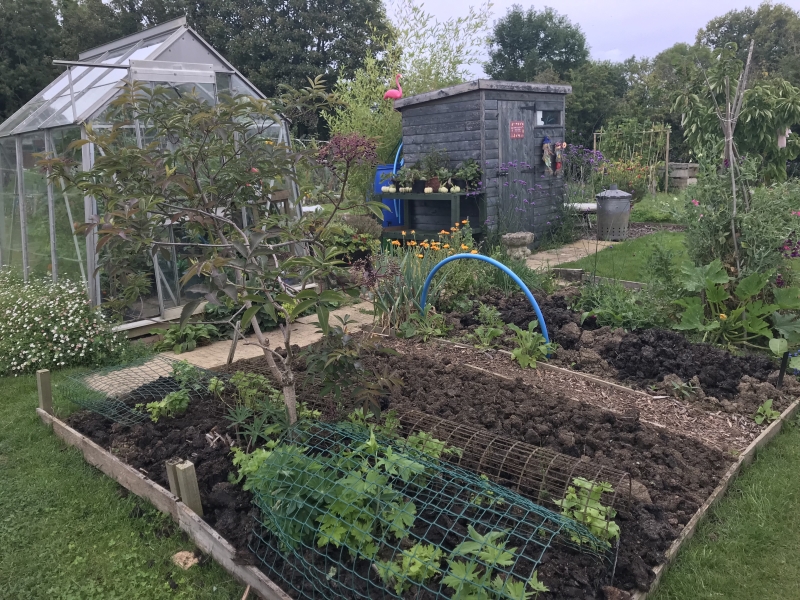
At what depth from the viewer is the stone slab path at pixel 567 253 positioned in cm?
831

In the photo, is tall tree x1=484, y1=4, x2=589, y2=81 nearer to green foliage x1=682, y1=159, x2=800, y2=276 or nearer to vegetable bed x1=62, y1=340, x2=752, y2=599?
green foliage x1=682, y1=159, x2=800, y2=276

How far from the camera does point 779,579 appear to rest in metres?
2.48

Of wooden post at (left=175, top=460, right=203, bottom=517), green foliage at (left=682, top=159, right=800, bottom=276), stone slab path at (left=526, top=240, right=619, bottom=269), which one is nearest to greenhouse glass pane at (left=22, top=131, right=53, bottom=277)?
wooden post at (left=175, top=460, right=203, bottom=517)

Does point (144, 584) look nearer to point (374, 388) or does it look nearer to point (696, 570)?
point (374, 388)

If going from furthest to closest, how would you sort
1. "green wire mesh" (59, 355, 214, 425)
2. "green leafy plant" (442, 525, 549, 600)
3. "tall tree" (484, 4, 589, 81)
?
1. "tall tree" (484, 4, 589, 81)
2. "green wire mesh" (59, 355, 214, 425)
3. "green leafy plant" (442, 525, 549, 600)

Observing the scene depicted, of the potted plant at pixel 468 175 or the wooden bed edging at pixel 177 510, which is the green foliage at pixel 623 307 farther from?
the potted plant at pixel 468 175

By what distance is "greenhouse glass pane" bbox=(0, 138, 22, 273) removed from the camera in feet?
21.9

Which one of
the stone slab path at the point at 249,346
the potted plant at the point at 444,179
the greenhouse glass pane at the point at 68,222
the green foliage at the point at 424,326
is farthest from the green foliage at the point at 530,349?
the potted plant at the point at 444,179

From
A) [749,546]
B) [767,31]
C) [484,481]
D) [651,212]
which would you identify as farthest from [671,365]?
[767,31]

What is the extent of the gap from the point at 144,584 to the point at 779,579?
271 centimetres

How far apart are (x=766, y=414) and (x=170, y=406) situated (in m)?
3.65

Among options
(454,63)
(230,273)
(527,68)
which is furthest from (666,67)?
(230,273)

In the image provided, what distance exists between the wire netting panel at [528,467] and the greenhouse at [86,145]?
370 cm

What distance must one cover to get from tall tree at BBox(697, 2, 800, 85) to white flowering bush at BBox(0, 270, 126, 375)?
29971 millimetres
